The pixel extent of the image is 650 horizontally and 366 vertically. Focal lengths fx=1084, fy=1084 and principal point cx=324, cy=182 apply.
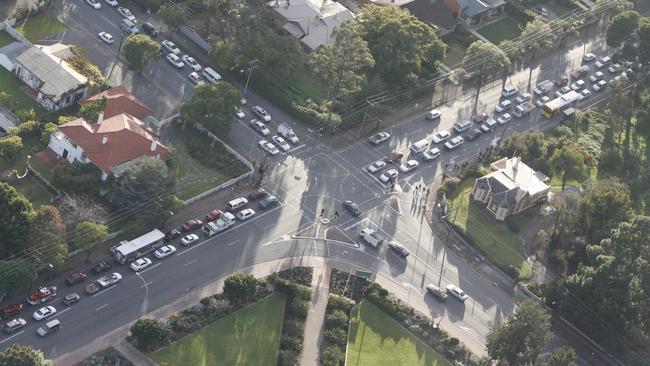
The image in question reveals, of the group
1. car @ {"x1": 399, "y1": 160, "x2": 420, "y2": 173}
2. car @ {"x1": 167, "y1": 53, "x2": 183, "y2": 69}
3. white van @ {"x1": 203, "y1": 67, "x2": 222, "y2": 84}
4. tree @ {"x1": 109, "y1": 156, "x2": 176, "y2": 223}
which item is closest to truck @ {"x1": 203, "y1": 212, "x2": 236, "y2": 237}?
tree @ {"x1": 109, "y1": 156, "x2": 176, "y2": 223}

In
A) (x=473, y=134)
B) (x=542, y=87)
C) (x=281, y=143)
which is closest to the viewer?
(x=281, y=143)

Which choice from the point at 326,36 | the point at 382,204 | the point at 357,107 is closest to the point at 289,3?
the point at 326,36

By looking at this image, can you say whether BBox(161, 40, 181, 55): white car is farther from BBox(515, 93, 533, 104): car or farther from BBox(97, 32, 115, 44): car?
BBox(515, 93, 533, 104): car

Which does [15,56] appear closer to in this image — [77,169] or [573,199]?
[77,169]

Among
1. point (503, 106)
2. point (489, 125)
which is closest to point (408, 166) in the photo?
point (489, 125)

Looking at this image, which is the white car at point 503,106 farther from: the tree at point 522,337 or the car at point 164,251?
the car at point 164,251

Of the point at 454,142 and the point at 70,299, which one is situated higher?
the point at 454,142

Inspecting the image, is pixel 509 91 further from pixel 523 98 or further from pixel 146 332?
pixel 146 332
